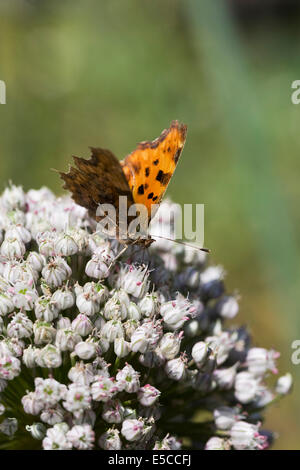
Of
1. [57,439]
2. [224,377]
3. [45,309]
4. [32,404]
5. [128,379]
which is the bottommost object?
[57,439]

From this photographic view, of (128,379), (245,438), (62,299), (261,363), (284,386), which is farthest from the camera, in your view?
(284,386)

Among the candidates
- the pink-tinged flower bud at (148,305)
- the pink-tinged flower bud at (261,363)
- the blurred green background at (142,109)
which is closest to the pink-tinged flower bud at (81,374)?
the pink-tinged flower bud at (148,305)

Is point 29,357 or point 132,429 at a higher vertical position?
point 29,357

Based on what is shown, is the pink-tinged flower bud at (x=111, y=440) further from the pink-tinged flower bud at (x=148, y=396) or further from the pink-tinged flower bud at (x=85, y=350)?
the pink-tinged flower bud at (x=85, y=350)

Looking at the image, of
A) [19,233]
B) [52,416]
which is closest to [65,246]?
[19,233]

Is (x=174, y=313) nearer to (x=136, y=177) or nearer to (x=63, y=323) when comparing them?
(x=63, y=323)

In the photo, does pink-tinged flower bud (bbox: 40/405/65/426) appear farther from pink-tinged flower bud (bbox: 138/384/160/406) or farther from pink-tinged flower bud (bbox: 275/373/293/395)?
pink-tinged flower bud (bbox: 275/373/293/395)

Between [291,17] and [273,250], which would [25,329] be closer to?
[273,250]

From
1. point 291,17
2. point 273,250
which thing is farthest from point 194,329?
point 291,17

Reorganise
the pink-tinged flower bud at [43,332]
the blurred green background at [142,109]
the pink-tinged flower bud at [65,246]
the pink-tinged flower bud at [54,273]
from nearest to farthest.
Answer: the pink-tinged flower bud at [43,332]
the pink-tinged flower bud at [54,273]
the pink-tinged flower bud at [65,246]
the blurred green background at [142,109]
